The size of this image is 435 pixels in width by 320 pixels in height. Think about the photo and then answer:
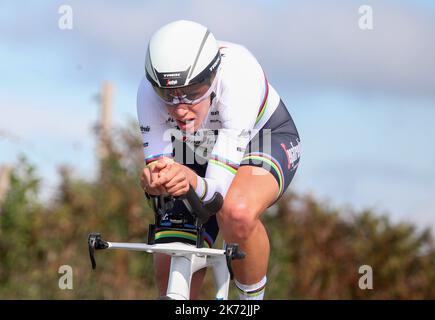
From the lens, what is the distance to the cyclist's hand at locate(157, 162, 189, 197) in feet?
17.1

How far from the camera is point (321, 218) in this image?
19.6 m

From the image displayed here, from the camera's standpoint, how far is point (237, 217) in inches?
233

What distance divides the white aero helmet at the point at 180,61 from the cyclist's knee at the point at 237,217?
0.74 meters

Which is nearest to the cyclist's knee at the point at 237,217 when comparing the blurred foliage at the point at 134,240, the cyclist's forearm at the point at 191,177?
the cyclist's forearm at the point at 191,177

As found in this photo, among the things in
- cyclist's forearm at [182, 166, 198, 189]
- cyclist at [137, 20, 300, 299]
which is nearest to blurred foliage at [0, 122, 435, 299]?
cyclist at [137, 20, 300, 299]

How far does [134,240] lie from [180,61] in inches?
430

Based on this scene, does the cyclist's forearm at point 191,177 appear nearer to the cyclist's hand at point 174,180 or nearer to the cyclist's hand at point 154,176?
the cyclist's hand at point 174,180

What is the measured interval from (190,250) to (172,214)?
0.50 meters

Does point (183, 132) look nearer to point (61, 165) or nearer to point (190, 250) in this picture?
point (190, 250)

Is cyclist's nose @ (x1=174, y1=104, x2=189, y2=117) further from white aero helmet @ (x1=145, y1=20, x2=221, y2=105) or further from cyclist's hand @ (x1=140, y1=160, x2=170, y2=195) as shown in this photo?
cyclist's hand @ (x1=140, y1=160, x2=170, y2=195)

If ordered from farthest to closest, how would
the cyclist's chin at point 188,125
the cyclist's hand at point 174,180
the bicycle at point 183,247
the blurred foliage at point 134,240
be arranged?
the blurred foliage at point 134,240, the cyclist's chin at point 188,125, the bicycle at point 183,247, the cyclist's hand at point 174,180

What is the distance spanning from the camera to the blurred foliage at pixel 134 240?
14.9 m

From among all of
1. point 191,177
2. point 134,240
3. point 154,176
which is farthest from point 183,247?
point 134,240
